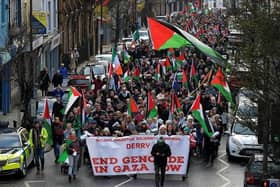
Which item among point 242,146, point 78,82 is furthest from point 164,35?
point 78,82

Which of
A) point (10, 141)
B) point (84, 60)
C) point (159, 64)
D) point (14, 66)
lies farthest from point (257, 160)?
point (84, 60)

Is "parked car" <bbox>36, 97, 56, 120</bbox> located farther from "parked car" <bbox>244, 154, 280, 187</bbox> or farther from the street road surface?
"parked car" <bbox>244, 154, 280, 187</bbox>

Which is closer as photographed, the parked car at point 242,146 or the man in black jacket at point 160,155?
the man in black jacket at point 160,155

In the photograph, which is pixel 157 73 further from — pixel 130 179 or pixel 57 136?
pixel 130 179

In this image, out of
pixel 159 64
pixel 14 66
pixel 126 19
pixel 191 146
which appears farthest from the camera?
pixel 126 19

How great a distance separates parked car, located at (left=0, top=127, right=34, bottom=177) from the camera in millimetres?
22469

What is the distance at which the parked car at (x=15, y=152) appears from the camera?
73.7ft

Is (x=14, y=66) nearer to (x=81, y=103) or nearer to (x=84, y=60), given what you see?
(x=81, y=103)

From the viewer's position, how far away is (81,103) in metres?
26.2

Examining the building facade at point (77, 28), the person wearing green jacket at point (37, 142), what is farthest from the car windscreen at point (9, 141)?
the building facade at point (77, 28)

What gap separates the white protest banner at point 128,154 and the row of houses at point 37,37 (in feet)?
33.0

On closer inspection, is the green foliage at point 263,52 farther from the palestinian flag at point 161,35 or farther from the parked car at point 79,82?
the parked car at point 79,82

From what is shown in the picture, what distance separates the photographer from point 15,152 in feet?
74.9

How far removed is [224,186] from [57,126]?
18.2 feet
